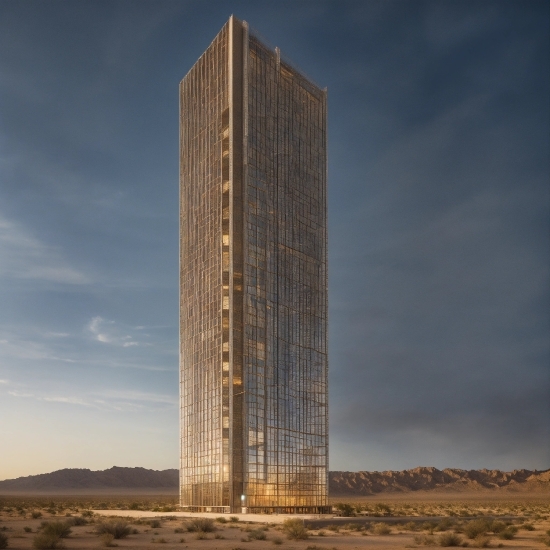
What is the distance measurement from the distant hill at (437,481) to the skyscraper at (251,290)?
105882 mm

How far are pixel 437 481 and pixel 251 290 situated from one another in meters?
141

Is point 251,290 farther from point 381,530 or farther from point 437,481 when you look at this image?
point 437,481

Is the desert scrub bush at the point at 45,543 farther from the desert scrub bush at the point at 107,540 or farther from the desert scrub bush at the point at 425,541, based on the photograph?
the desert scrub bush at the point at 425,541

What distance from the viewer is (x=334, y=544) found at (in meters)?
32.0

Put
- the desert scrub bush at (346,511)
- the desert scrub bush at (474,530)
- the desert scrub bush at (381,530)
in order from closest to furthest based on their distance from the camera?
the desert scrub bush at (474,530) → the desert scrub bush at (381,530) → the desert scrub bush at (346,511)

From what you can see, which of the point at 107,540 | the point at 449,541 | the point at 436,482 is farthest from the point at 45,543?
the point at 436,482

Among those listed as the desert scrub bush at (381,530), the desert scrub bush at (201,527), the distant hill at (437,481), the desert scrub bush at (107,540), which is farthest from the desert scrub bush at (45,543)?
the distant hill at (437,481)

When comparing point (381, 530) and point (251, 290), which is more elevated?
point (251, 290)

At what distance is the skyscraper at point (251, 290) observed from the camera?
67188 millimetres

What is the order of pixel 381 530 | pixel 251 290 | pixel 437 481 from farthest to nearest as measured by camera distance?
pixel 437 481, pixel 251 290, pixel 381 530

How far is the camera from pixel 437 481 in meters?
190

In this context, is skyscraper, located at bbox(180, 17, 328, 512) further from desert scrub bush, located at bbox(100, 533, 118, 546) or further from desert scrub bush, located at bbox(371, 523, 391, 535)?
desert scrub bush, located at bbox(100, 533, 118, 546)

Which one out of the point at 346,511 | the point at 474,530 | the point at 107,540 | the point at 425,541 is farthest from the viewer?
the point at 346,511

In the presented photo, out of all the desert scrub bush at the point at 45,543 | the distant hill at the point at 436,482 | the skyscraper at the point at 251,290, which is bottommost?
the distant hill at the point at 436,482
